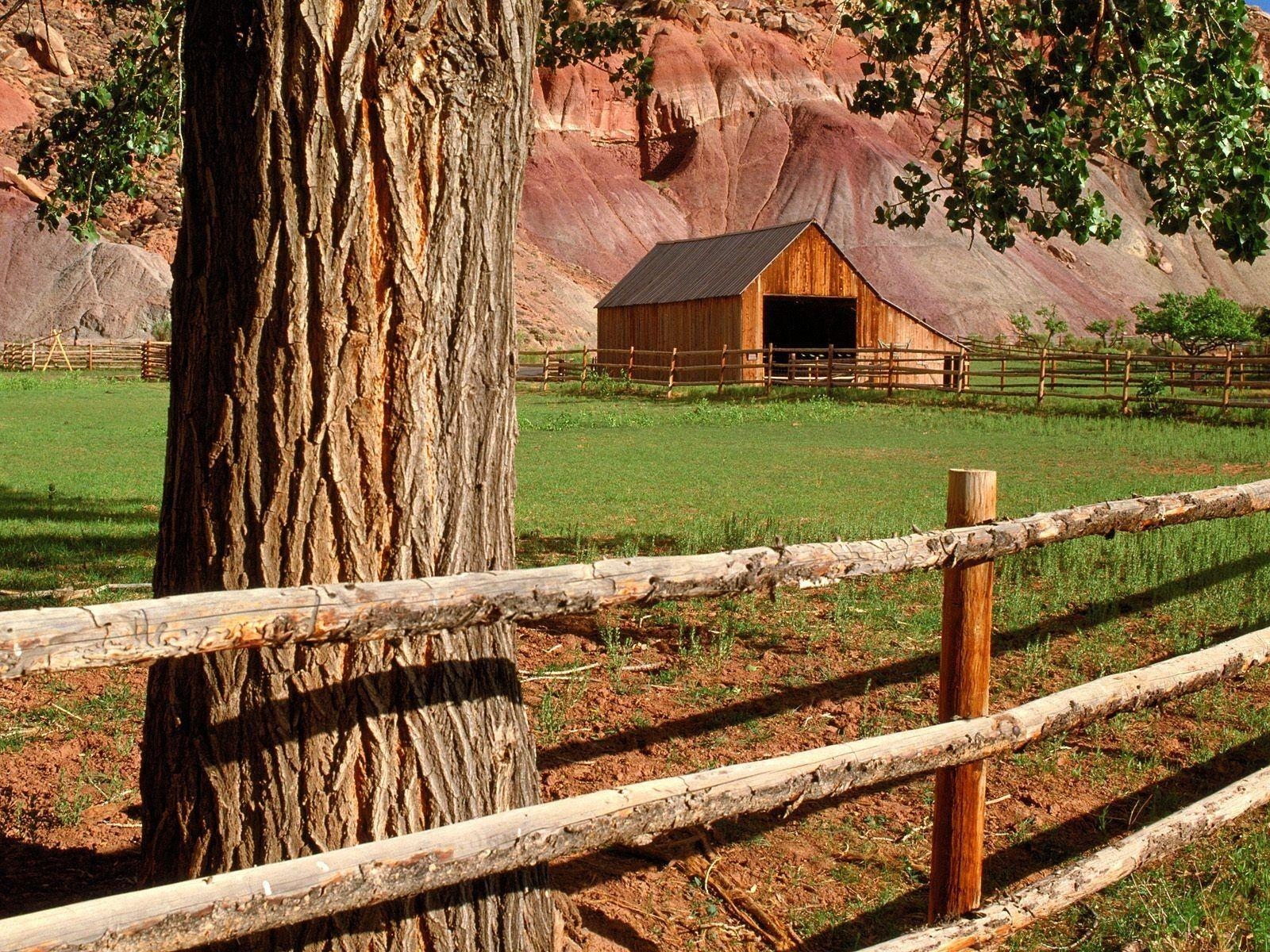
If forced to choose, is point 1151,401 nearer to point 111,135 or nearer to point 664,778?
point 111,135

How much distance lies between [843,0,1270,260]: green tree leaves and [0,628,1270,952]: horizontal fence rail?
139 inches

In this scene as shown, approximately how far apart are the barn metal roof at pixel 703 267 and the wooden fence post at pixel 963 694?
35.0 m

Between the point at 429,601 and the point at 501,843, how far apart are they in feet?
1.94

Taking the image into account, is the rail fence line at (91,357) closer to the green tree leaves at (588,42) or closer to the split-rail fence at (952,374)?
the split-rail fence at (952,374)

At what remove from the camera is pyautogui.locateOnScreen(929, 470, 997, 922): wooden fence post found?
375cm

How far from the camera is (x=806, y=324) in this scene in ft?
152

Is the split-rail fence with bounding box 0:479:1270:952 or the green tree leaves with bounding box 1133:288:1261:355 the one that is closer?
the split-rail fence with bounding box 0:479:1270:952

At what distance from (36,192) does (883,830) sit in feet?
233

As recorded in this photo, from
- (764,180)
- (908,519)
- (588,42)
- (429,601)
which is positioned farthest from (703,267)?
(764,180)

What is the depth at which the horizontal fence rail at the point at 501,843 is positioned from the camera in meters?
2.34

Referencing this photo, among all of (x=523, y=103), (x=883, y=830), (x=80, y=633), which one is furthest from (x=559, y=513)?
(x=80, y=633)

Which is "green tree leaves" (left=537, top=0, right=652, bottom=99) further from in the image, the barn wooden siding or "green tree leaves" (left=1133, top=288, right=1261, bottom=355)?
"green tree leaves" (left=1133, top=288, right=1261, bottom=355)

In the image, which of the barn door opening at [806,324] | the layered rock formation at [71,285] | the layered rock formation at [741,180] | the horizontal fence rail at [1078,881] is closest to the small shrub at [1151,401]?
the barn door opening at [806,324]

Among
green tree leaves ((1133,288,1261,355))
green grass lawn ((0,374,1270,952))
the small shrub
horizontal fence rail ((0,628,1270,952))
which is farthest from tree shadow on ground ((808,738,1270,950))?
green tree leaves ((1133,288,1261,355))
